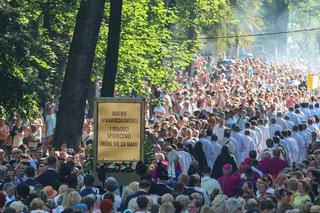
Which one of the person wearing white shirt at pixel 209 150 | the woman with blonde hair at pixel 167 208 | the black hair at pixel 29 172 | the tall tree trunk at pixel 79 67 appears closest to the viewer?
the woman with blonde hair at pixel 167 208

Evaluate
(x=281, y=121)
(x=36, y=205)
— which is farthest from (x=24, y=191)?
(x=281, y=121)

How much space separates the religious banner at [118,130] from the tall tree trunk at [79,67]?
22.2ft

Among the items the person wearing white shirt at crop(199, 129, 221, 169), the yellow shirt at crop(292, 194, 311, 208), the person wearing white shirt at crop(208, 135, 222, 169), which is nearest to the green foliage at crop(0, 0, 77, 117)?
the person wearing white shirt at crop(199, 129, 221, 169)

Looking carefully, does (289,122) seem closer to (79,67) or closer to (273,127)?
(273,127)

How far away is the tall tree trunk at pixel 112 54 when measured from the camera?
32969 mm

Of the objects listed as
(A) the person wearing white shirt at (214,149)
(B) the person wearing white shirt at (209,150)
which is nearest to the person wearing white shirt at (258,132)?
(A) the person wearing white shirt at (214,149)

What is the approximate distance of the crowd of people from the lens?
18859 mm

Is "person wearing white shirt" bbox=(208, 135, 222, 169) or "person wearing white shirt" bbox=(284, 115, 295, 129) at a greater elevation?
"person wearing white shirt" bbox=(284, 115, 295, 129)

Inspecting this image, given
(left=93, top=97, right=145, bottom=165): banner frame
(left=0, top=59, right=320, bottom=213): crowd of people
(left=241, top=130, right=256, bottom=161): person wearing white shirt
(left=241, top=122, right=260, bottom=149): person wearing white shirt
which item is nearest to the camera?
(left=0, top=59, right=320, bottom=213): crowd of people

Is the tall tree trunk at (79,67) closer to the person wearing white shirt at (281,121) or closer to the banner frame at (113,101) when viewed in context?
the person wearing white shirt at (281,121)

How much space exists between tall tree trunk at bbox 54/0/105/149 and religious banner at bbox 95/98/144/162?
6.75 metres

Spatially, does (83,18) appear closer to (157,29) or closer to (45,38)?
(45,38)

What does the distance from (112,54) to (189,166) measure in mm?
7127

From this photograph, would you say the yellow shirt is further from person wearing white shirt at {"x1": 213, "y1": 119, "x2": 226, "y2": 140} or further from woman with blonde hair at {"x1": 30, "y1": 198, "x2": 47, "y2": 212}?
person wearing white shirt at {"x1": 213, "y1": 119, "x2": 226, "y2": 140}
